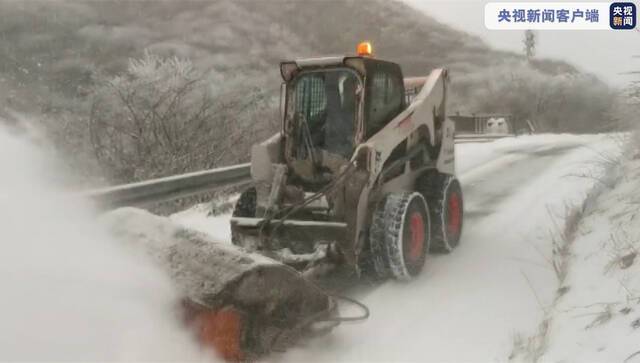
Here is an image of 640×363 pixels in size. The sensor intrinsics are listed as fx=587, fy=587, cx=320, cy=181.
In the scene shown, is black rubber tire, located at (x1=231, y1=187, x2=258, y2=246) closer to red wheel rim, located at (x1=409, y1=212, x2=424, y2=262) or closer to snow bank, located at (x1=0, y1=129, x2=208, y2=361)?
red wheel rim, located at (x1=409, y1=212, x2=424, y2=262)

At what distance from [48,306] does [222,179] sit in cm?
494

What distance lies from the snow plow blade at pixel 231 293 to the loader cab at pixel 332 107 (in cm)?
182

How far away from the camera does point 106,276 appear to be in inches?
123

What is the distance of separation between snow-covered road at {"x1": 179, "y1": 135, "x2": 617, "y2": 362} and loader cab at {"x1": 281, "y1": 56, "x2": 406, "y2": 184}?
132cm

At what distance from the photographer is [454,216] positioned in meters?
6.42

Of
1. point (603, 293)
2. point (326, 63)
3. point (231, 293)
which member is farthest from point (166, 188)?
point (603, 293)

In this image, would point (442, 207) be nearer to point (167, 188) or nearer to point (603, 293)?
point (603, 293)

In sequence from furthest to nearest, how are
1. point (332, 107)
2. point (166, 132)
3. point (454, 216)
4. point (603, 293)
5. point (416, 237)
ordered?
1. point (166, 132)
2. point (454, 216)
3. point (332, 107)
4. point (416, 237)
5. point (603, 293)

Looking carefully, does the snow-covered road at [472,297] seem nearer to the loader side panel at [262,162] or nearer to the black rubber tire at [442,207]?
the black rubber tire at [442,207]

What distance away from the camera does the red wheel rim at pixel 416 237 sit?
17.3ft

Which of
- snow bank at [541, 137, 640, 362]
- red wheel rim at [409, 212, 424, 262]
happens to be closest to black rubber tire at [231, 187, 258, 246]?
red wheel rim at [409, 212, 424, 262]

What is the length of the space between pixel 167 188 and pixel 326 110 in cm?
209

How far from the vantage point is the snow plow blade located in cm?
334

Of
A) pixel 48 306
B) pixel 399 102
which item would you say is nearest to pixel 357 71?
pixel 399 102
